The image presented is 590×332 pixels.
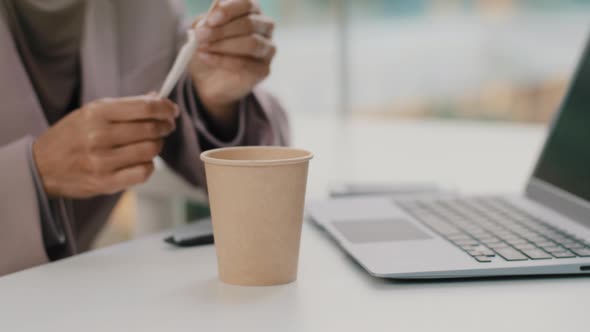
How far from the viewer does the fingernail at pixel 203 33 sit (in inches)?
23.4

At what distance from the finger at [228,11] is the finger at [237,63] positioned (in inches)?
1.9

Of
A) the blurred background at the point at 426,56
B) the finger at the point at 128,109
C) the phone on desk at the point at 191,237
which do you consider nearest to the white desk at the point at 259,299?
the phone on desk at the point at 191,237

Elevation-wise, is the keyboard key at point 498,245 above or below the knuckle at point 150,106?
below

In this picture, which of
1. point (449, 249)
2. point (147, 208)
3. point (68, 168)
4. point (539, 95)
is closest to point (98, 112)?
point (68, 168)

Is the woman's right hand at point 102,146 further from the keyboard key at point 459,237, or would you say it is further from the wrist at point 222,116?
the keyboard key at point 459,237

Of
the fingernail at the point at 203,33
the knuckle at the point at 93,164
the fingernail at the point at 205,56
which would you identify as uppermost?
the fingernail at the point at 203,33

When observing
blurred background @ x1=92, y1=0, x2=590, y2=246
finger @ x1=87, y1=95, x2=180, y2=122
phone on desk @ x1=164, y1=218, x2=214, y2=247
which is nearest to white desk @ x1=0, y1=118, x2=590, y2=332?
phone on desk @ x1=164, y1=218, x2=214, y2=247

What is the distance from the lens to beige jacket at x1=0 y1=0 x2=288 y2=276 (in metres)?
0.70

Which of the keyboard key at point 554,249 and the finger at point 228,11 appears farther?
the finger at point 228,11

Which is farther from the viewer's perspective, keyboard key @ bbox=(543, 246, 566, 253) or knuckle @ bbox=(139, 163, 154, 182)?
knuckle @ bbox=(139, 163, 154, 182)

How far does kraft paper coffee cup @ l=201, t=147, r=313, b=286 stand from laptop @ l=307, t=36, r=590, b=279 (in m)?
0.07

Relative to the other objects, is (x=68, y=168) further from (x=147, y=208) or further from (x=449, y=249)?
(x=147, y=208)

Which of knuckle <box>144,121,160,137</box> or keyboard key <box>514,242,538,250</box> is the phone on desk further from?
keyboard key <box>514,242,538,250</box>

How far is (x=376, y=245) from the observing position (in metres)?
0.52
